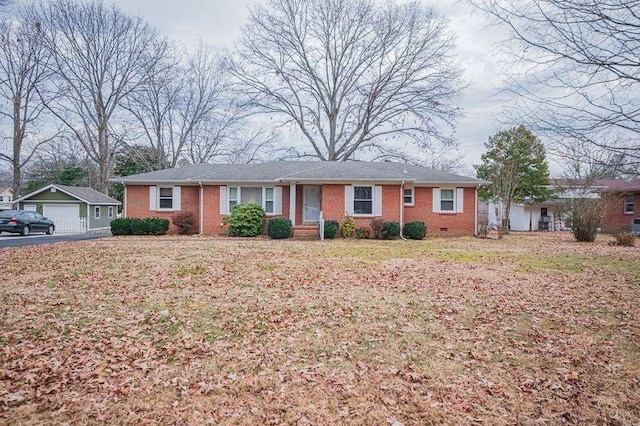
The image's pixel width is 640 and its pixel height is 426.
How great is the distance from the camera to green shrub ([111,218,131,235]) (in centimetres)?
1955

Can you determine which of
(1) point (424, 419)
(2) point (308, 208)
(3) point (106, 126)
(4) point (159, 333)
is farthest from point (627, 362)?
(3) point (106, 126)

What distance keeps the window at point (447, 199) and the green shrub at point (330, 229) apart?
6310 mm

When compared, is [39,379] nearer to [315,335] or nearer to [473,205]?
[315,335]

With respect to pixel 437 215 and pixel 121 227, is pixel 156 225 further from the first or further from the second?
pixel 437 215

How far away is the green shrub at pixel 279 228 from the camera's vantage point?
701 inches

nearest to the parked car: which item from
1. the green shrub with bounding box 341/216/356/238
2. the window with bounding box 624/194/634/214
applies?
the green shrub with bounding box 341/216/356/238

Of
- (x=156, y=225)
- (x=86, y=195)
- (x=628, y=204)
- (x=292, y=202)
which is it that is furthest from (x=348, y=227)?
(x=628, y=204)

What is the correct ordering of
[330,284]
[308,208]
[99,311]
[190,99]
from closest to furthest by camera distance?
1. [99,311]
2. [330,284]
3. [308,208]
4. [190,99]

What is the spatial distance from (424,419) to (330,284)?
4668 millimetres

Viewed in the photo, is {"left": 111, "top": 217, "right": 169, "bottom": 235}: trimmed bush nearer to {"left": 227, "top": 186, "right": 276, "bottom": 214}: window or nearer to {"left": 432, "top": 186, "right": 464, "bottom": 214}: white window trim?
{"left": 227, "top": 186, "right": 276, "bottom": 214}: window

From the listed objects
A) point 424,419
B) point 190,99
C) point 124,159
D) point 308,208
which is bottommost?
point 424,419

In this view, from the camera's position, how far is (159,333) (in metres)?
4.94

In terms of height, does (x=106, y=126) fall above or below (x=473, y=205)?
above

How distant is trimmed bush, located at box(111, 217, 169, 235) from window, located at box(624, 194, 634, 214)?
3189cm
